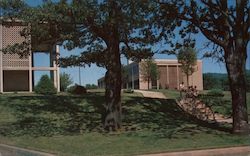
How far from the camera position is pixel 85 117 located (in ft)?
67.2

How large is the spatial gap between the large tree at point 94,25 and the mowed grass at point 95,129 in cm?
166

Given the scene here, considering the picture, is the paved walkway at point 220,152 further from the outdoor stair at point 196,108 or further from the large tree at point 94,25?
the outdoor stair at point 196,108

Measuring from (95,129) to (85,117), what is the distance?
2.73 meters

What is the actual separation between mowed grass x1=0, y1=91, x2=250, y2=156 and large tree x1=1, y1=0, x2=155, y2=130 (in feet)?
5.46

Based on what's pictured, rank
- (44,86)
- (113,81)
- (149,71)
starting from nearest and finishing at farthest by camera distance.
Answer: (113,81), (44,86), (149,71)

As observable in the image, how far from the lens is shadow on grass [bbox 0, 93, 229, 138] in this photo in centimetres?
1742

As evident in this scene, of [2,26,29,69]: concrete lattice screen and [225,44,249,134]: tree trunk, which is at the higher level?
[2,26,29,69]: concrete lattice screen

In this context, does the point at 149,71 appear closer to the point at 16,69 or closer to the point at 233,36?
the point at 16,69

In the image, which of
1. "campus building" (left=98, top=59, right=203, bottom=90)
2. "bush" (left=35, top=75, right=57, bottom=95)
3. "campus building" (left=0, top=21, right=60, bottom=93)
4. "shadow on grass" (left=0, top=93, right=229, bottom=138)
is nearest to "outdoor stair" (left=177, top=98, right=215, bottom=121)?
"shadow on grass" (left=0, top=93, right=229, bottom=138)

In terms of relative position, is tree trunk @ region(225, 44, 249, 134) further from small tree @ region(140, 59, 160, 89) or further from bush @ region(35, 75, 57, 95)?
small tree @ region(140, 59, 160, 89)

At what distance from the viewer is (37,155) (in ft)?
40.7

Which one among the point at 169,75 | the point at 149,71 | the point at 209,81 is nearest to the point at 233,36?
the point at 149,71

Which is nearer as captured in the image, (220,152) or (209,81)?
(220,152)

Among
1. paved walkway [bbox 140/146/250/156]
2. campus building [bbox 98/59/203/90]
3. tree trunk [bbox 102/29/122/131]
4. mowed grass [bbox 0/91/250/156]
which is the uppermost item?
campus building [bbox 98/59/203/90]
